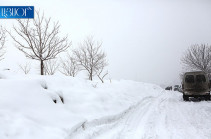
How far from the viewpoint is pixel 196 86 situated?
758 inches

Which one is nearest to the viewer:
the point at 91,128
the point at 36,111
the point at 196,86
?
the point at 36,111

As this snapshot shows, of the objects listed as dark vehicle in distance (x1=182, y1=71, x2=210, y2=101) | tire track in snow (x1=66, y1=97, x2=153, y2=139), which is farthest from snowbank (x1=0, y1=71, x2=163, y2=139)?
dark vehicle in distance (x1=182, y1=71, x2=210, y2=101)

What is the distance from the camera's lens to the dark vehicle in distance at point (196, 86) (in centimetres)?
1897

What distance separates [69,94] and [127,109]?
3.64m

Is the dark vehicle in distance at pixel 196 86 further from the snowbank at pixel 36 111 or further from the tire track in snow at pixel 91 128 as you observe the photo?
the tire track in snow at pixel 91 128

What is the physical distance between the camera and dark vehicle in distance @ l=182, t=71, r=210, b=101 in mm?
18969

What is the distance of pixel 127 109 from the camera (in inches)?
490

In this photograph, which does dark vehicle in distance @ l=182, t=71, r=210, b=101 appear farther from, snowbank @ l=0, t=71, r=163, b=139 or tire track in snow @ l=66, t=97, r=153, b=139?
tire track in snow @ l=66, t=97, r=153, b=139

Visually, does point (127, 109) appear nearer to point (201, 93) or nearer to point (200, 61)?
point (201, 93)

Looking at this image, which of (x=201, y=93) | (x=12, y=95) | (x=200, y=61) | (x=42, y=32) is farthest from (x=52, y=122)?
(x=200, y=61)

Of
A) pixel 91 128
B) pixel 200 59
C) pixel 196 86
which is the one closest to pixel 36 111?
pixel 91 128

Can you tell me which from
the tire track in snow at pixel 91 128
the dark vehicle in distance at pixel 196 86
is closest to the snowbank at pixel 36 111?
the tire track in snow at pixel 91 128

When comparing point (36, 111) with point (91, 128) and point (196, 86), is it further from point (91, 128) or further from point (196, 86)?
point (196, 86)

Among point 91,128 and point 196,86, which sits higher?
point 196,86
